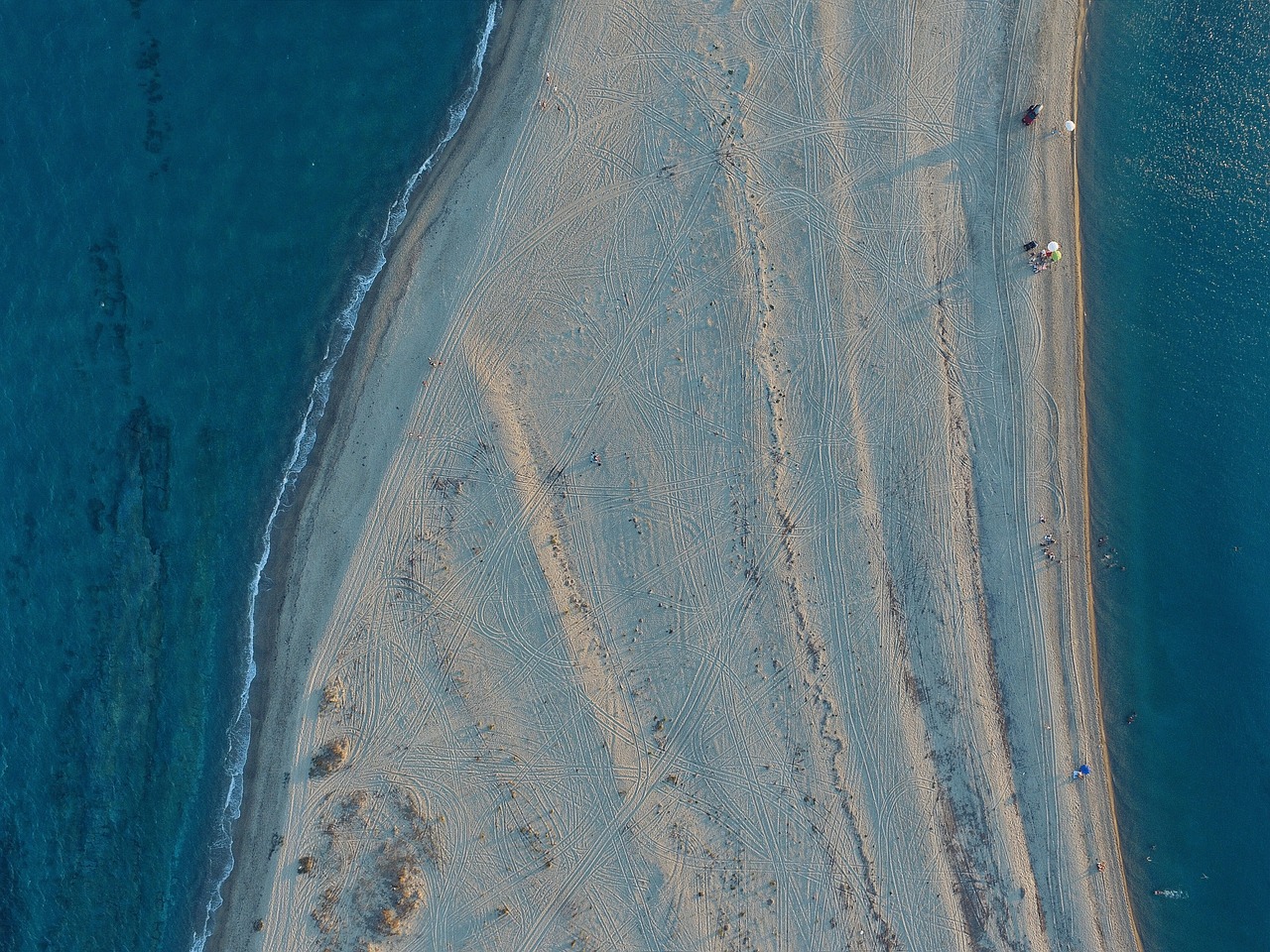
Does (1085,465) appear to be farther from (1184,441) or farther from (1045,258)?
(1045,258)

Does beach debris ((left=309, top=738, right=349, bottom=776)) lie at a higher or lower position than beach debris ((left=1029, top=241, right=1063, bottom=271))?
lower

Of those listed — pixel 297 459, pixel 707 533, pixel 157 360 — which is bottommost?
pixel 707 533

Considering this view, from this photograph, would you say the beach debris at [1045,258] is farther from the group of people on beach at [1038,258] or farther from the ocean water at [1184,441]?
the ocean water at [1184,441]

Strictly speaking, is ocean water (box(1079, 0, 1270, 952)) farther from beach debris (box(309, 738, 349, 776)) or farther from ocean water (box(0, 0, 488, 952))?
beach debris (box(309, 738, 349, 776))

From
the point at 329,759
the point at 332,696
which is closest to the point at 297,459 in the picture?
the point at 332,696

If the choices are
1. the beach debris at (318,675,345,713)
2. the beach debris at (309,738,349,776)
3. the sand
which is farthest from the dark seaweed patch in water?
the beach debris at (309,738,349,776)

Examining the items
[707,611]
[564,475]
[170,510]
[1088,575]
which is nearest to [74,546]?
[170,510]
